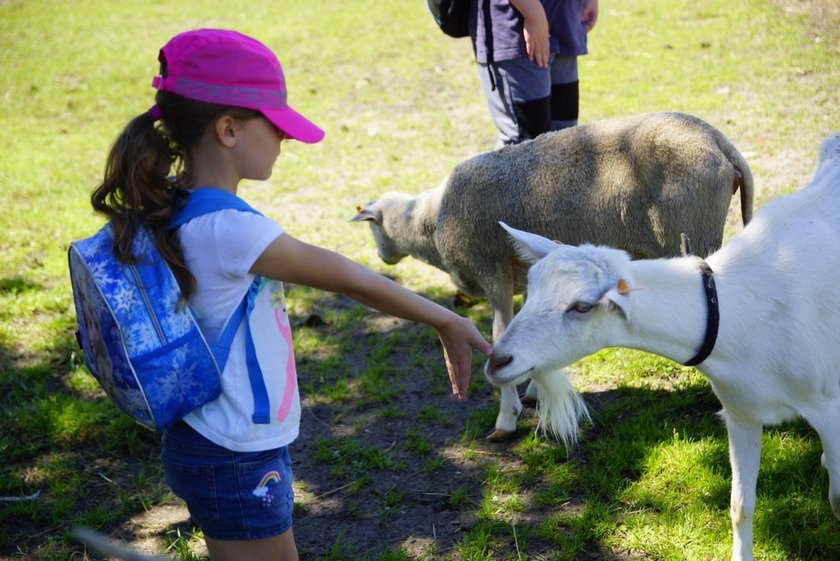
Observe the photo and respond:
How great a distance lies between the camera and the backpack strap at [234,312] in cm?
191

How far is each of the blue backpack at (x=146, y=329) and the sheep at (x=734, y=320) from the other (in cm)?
83

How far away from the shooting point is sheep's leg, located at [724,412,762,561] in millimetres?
2625

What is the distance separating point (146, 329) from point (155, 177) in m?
0.36

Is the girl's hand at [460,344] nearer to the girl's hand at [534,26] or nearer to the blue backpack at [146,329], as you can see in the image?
the blue backpack at [146,329]

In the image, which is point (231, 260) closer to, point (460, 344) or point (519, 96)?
point (460, 344)

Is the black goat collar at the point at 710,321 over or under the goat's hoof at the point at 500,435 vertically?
over

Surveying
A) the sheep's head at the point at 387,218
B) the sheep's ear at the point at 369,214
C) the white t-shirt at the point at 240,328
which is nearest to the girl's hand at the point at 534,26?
the sheep's head at the point at 387,218

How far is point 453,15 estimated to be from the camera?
408 cm

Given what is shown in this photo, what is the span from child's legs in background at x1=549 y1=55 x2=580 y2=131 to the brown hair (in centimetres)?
246

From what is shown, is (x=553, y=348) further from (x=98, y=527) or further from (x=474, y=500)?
(x=98, y=527)

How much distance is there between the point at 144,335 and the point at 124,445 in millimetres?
2281

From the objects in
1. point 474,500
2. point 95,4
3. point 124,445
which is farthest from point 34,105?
point 474,500

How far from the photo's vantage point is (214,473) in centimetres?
203

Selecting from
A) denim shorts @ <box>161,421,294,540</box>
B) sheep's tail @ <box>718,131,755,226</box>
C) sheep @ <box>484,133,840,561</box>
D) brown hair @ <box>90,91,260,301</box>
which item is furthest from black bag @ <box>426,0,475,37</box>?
denim shorts @ <box>161,421,294,540</box>
